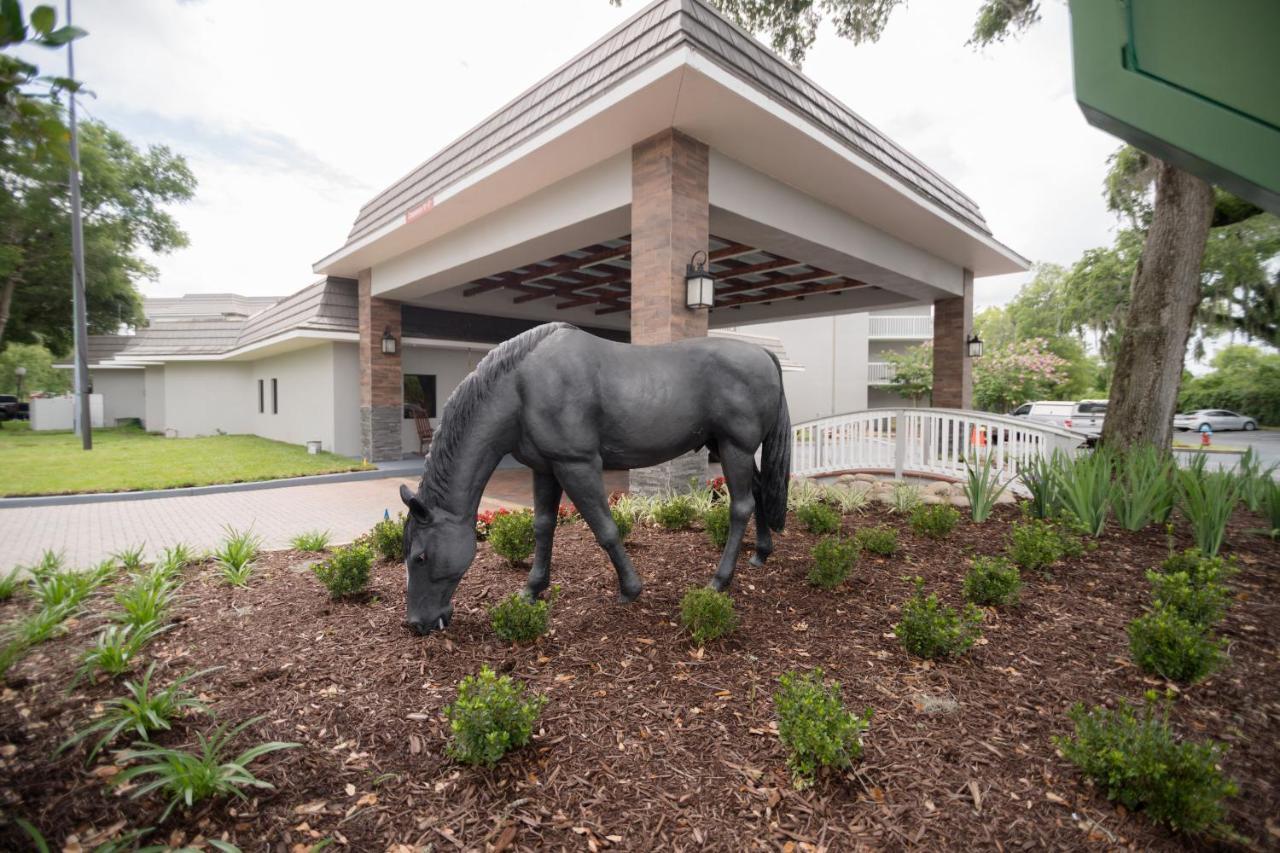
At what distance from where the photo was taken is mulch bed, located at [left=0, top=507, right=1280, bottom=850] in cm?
181

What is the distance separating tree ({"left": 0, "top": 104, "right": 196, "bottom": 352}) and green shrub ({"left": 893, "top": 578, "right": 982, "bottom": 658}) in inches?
151

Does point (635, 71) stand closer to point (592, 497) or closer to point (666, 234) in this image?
point (666, 234)

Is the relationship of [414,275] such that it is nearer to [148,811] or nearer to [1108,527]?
[148,811]

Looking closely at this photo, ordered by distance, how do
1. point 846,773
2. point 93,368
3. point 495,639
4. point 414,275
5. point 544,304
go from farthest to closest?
point 93,368 → point 544,304 → point 414,275 → point 495,639 → point 846,773

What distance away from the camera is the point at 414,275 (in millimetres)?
10648

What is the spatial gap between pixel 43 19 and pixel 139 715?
7.96ft

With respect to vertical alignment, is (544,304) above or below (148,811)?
above

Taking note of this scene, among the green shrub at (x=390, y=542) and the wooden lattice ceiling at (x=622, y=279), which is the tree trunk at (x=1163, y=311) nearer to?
the wooden lattice ceiling at (x=622, y=279)

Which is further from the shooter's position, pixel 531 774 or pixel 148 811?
pixel 531 774

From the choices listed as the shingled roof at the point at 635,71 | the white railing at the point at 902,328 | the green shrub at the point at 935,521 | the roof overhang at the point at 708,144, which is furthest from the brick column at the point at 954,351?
the white railing at the point at 902,328

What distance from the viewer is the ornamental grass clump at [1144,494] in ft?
14.4

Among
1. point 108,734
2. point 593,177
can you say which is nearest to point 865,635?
point 108,734

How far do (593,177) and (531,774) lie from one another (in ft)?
23.2

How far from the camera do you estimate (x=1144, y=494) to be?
14.3ft
